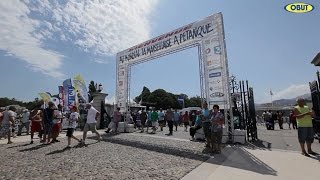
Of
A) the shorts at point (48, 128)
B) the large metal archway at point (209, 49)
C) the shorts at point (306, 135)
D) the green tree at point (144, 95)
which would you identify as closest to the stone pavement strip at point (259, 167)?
the shorts at point (306, 135)

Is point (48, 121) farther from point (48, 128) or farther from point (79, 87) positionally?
point (79, 87)

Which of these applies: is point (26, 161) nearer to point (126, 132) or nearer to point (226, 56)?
point (226, 56)

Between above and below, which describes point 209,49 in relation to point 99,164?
above

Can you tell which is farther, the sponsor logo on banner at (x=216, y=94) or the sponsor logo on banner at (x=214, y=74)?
the sponsor logo on banner at (x=214, y=74)

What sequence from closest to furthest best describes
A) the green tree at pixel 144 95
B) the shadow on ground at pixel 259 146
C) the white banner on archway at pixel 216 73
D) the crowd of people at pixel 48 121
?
the shadow on ground at pixel 259 146 < the white banner on archway at pixel 216 73 < the crowd of people at pixel 48 121 < the green tree at pixel 144 95

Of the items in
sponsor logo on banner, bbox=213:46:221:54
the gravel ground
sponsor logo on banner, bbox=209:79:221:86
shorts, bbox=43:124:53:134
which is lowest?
the gravel ground

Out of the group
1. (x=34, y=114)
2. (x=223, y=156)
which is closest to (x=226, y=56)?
(x=223, y=156)

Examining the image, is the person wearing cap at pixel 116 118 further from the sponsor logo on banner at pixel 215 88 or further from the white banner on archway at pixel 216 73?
the sponsor logo on banner at pixel 215 88

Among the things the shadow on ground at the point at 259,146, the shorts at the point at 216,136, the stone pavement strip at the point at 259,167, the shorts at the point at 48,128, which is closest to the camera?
the stone pavement strip at the point at 259,167

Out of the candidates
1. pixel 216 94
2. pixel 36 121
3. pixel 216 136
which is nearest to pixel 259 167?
pixel 216 136

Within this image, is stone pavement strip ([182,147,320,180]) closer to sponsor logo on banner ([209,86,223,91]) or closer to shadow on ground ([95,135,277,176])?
shadow on ground ([95,135,277,176])

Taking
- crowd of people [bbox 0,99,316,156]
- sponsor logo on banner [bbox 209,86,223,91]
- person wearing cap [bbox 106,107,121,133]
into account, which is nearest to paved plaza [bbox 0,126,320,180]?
crowd of people [bbox 0,99,316,156]

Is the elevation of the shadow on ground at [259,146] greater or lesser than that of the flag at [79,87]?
lesser

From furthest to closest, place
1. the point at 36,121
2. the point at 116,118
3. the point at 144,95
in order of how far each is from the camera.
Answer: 1. the point at 144,95
2. the point at 116,118
3. the point at 36,121
